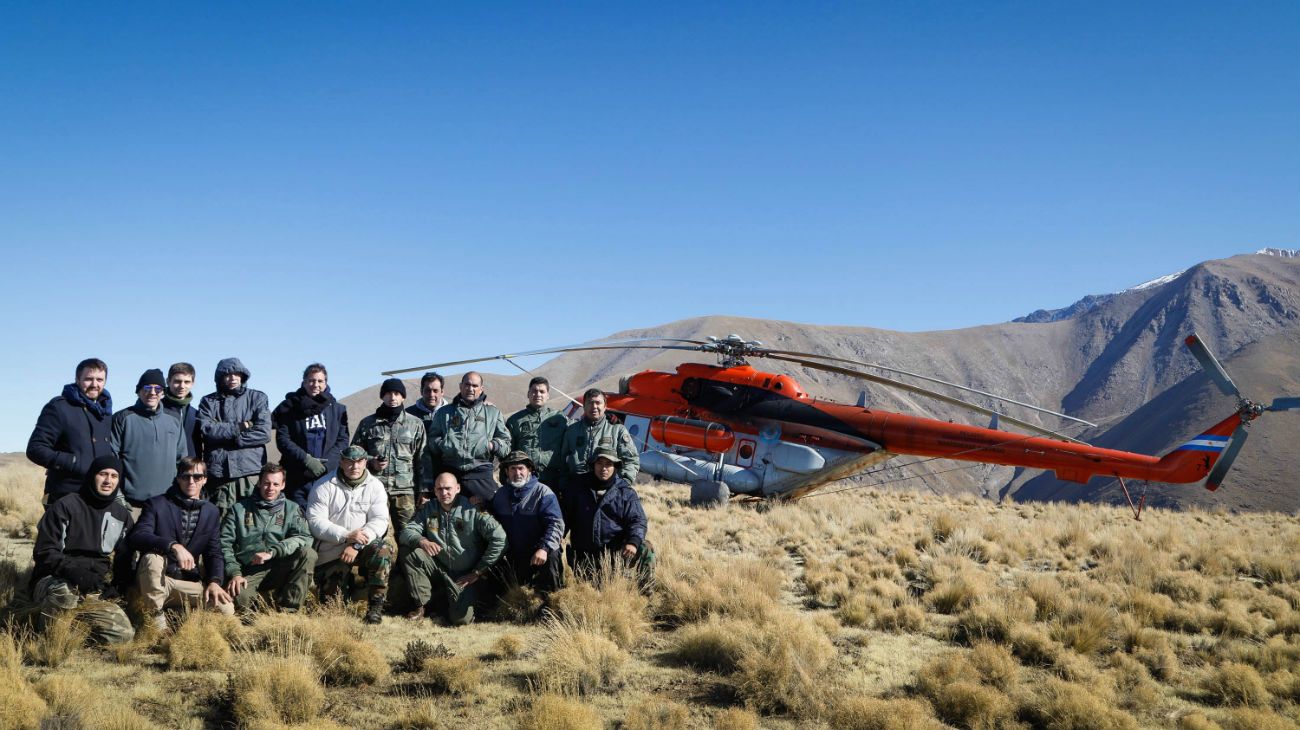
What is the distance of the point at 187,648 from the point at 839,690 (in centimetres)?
465

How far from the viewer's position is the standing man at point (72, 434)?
6.50 meters

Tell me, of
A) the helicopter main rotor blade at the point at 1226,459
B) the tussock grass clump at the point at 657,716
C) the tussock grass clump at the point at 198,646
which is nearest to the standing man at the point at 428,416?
the tussock grass clump at the point at 198,646

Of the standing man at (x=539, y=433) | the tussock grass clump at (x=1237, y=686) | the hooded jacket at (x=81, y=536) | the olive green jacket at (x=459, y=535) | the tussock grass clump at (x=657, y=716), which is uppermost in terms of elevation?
the standing man at (x=539, y=433)

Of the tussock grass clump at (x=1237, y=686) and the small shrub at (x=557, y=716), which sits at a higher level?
the small shrub at (x=557, y=716)

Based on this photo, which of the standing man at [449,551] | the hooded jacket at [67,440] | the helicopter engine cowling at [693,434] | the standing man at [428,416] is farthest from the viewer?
the helicopter engine cowling at [693,434]

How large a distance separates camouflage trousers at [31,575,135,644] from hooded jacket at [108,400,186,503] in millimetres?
1015

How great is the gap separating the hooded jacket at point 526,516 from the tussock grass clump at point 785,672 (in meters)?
2.30

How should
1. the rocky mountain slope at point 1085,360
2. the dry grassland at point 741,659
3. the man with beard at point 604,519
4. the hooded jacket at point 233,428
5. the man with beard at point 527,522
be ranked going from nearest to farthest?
the dry grassland at point 741,659
the man with beard at point 527,522
the hooded jacket at point 233,428
the man with beard at point 604,519
the rocky mountain slope at point 1085,360

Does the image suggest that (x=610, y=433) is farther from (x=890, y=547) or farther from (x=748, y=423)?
(x=748, y=423)

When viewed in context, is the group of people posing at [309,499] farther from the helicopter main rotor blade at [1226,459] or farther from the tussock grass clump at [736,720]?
the helicopter main rotor blade at [1226,459]

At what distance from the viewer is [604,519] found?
7.77 meters

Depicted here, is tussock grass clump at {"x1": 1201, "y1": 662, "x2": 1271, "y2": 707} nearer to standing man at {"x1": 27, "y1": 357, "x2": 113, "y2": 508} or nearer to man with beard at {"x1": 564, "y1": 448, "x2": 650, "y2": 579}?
man with beard at {"x1": 564, "y1": 448, "x2": 650, "y2": 579}

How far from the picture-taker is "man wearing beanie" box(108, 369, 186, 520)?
6.93m

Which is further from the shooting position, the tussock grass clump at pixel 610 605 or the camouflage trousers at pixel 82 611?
the tussock grass clump at pixel 610 605
